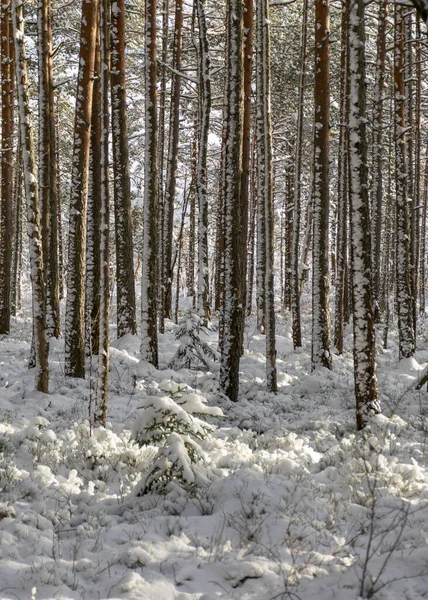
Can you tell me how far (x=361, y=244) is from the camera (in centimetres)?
719

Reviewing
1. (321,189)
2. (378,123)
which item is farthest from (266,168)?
(378,123)

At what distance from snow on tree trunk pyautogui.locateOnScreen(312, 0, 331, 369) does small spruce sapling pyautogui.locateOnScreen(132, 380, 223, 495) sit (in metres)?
6.54

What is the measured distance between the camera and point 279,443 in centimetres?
641

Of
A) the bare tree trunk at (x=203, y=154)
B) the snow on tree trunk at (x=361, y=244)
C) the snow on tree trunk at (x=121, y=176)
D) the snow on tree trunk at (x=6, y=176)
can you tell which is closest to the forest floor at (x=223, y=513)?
the snow on tree trunk at (x=361, y=244)

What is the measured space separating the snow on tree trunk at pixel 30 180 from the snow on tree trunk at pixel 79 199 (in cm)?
161

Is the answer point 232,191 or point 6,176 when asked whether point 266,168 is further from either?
point 6,176

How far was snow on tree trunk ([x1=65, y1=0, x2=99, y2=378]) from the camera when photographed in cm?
950

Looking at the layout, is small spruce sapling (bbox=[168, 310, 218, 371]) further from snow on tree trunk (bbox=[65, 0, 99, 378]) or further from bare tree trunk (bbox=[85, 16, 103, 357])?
snow on tree trunk (bbox=[65, 0, 99, 378])

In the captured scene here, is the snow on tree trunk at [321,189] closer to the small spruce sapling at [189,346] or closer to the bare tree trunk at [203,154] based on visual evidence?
the small spruce sapling at [189,346]

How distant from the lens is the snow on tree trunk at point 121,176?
1068 cm

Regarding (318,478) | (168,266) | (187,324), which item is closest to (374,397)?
(318,478)

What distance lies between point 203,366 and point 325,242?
3827 mm

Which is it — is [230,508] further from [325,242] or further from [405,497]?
[325,242]

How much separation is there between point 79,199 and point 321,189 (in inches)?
204
